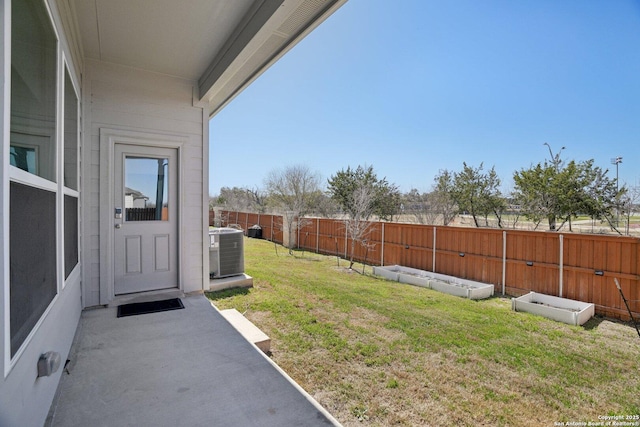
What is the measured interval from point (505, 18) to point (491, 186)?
930cm

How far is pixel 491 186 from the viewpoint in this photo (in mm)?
13266

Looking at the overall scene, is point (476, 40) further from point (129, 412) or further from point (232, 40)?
point (129, 412)

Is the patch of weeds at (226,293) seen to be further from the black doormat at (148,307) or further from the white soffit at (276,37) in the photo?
the white soffit at (276,37)

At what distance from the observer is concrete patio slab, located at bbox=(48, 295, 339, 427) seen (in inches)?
68.2

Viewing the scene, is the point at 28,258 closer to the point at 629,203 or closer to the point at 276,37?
the point at 276,37

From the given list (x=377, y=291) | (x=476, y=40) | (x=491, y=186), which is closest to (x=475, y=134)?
(x=491, y=186)

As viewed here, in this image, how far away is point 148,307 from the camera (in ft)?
11.8

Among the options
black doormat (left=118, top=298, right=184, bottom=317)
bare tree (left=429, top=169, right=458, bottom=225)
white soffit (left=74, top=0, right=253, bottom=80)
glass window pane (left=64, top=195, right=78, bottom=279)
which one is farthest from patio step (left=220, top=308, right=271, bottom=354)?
bare tree (left=429, top=169, right=458, bottom=225)

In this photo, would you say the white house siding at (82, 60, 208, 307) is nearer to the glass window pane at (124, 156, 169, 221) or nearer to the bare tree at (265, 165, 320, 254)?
the glass window pane at (124, 156, 169, 221)

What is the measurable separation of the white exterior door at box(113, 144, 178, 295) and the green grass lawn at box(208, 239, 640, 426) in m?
1.11

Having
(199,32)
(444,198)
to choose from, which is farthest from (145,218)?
(444,198)

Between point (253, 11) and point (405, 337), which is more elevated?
point (253, 11)

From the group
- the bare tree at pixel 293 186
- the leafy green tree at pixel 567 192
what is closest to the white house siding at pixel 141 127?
the leafy green tree at pixel 567 192

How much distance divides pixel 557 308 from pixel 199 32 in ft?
22.6
